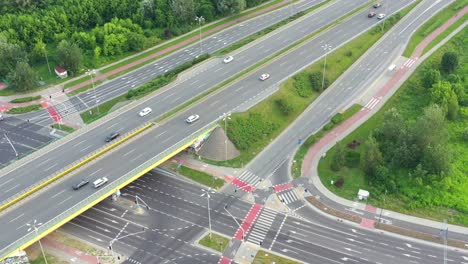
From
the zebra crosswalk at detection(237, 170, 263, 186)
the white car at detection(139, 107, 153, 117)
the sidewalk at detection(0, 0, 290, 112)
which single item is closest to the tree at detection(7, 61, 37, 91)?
the sidewalk at detection(0, 0, 290, 112)

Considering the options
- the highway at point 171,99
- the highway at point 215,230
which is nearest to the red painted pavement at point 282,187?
the highway at point 215,230

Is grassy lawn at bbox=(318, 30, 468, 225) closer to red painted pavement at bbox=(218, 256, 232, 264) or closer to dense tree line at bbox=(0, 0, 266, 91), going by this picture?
red painted pavement at bbox=(218, 256, 232, 264)

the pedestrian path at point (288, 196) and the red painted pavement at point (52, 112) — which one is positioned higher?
the red painted pavement at point (52, 112)

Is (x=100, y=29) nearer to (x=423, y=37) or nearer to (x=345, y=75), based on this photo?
(x=345, y=75)

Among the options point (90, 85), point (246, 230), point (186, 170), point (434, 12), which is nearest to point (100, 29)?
point (90, 85)

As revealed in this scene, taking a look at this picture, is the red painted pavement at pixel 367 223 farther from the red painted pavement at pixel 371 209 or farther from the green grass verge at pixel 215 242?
the green grass verge at pixel 215 242

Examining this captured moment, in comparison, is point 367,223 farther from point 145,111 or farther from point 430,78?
point 145,111

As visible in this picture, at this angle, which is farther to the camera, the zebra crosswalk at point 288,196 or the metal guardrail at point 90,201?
the zebra crosswalk at point 288,196
